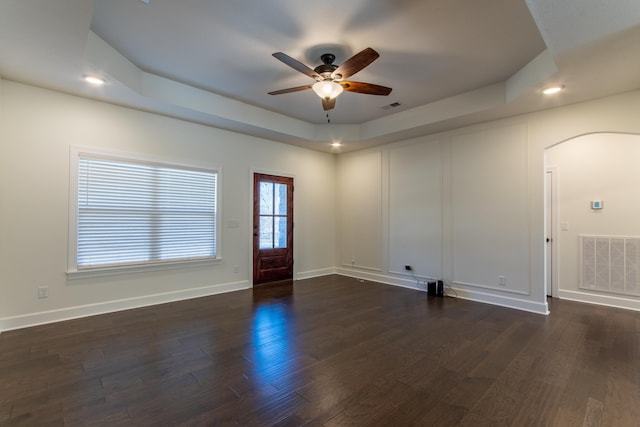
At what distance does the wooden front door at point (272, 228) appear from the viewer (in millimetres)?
5668

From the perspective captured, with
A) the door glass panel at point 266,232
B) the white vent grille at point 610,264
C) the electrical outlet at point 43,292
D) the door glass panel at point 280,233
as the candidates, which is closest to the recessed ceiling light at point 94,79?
the electrical outlet at point 43,292

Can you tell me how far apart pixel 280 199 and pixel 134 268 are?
280cm

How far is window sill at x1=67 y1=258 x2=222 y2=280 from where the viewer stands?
12.5ft

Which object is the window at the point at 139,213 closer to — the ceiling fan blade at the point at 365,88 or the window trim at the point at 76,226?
the window trim at the point at 76,226

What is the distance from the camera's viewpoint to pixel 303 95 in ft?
14.6

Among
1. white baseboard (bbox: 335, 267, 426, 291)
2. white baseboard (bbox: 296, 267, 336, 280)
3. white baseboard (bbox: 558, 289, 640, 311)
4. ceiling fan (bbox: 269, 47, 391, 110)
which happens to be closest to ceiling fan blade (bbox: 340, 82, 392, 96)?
ceiling fan (bbox: 269, 47, 391, 110)

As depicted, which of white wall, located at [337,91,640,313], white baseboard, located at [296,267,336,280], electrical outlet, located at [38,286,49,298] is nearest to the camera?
electrical outlet, located at [38,286,49,298]

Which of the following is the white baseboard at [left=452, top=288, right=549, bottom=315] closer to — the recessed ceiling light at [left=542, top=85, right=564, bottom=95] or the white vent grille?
the white vent grille

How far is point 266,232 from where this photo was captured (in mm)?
5832

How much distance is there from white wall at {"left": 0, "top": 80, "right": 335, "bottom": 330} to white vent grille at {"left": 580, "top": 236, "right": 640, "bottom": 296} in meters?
5.57

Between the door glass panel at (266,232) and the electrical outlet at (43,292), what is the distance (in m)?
3.06

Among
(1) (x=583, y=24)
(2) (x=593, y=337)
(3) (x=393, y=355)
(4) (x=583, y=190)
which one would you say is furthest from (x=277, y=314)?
(4) (x=583, y=190)

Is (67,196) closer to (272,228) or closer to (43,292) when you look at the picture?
(43,292)

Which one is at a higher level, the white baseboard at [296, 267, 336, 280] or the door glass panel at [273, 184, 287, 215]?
the door glass panel at [273, 184, 287, 215]
